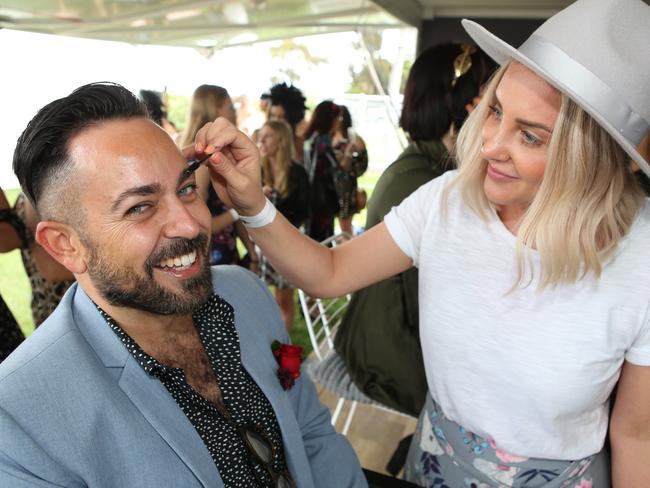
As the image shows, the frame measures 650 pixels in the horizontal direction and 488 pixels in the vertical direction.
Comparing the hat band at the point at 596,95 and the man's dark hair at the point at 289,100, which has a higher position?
the hat band at the point at 596,95

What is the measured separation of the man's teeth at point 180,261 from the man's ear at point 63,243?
0.16 metres

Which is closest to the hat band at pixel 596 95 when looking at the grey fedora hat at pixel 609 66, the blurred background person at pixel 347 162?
the grey fedora hat at pixel 609 66

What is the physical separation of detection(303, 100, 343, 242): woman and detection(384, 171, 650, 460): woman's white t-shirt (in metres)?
2.75

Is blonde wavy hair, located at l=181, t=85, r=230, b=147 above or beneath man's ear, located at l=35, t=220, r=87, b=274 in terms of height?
above

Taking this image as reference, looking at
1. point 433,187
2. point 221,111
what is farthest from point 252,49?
point 433,187

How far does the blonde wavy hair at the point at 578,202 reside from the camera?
3.03 ft

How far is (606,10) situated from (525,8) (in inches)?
255

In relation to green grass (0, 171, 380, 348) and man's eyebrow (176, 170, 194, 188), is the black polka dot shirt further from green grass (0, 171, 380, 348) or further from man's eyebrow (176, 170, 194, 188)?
green grass (0, 171, 380, 348)

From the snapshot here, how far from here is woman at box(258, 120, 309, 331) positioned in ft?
11.6

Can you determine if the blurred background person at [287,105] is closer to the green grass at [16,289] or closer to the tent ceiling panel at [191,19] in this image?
the tent ceiling panel at [191,19]

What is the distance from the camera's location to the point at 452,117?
195cm

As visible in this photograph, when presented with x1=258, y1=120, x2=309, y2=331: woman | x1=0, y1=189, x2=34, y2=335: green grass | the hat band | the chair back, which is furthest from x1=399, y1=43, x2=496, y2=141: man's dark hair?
x1=0, y1=189, x2=34, y2=335: green grass

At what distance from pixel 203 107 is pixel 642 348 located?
8.79ft

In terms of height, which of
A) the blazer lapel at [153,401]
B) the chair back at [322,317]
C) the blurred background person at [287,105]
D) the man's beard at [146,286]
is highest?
the blurred background person at [287,105]
